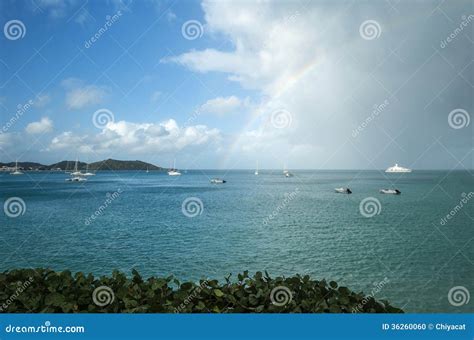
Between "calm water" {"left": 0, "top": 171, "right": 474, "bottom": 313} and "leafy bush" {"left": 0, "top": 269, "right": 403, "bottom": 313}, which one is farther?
"calm water" {"left": 0, "top": 171, "right": 474, "bottom": 313}

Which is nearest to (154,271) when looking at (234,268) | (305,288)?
(234,268)

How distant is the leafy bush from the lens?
11.7 feet

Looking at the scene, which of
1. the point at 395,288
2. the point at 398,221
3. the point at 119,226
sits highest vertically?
the point at 398,221

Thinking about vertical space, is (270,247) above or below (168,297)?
below

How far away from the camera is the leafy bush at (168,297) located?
357cm

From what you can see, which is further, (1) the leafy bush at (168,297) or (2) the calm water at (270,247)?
(2) the calm water at (270,247)

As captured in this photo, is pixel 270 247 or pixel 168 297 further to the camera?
pixel 270 247

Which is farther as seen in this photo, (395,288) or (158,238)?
(158,238)

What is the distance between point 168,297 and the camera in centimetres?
371

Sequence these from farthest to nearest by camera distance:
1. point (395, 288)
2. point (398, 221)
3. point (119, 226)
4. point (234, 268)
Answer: point (398, 221), point (119, 226), point (234, 268), point (395, 288)

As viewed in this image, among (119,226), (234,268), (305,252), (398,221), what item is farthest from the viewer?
(398,221)

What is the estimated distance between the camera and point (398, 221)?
2456cm
